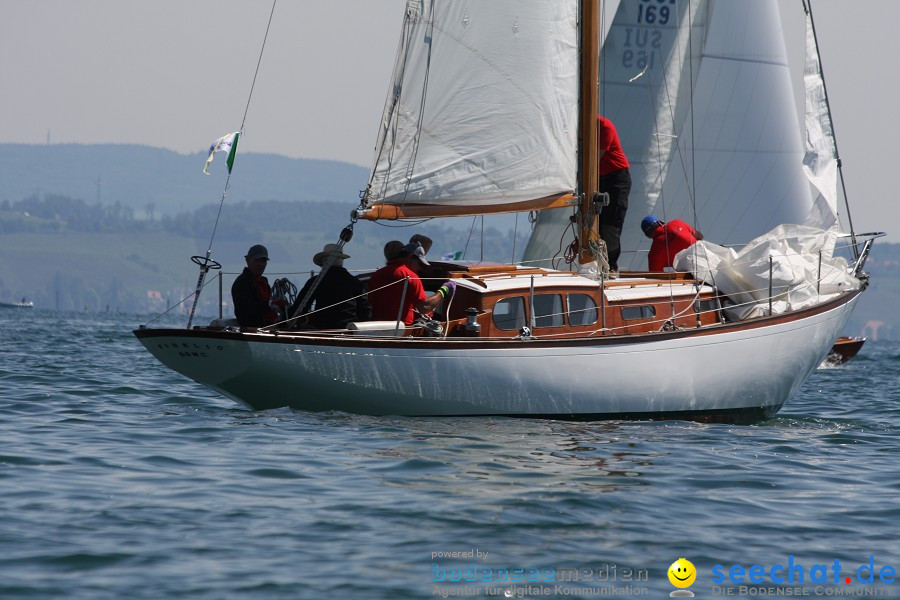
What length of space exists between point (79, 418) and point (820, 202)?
33.3ft

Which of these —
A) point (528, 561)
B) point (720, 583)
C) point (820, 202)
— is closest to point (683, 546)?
point (720, 583)

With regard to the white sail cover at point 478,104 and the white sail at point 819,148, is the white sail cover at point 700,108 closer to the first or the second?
the white sail at point 819,148

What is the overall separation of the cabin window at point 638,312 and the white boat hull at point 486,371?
1.82ft

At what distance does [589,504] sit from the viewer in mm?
9172

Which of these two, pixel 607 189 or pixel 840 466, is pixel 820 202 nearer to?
pixel 607 189

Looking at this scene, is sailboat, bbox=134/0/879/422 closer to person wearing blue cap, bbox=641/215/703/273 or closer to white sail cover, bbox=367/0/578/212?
white sail cover, bbox=367/0/578/212

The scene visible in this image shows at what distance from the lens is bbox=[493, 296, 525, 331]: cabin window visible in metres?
13.3

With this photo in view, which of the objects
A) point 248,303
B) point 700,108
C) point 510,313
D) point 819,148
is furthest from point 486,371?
point 700,108

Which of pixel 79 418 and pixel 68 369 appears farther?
pixel 68 369

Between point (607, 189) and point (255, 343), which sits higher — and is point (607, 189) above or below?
above

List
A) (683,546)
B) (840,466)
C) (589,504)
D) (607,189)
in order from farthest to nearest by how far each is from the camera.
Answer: (607,189) → (840,466) → (589,504) → (683,546)

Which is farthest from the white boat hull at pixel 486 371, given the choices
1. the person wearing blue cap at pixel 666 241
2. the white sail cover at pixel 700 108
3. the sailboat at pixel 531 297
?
the white sail cover at pixel 700 108

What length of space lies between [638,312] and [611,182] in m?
2.50

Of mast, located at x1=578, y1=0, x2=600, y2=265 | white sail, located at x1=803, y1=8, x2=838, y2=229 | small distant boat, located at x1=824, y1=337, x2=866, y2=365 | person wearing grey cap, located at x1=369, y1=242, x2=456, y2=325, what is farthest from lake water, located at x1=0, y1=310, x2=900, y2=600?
small distant boat, located at x1=824, y1=337, x2=866, y2=365
